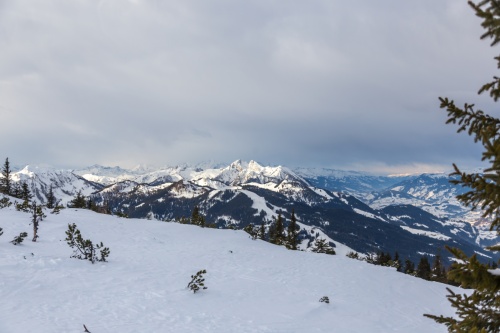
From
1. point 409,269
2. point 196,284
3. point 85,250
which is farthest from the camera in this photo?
point 409,269

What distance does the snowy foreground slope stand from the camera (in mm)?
13375

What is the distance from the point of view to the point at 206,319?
565 inches

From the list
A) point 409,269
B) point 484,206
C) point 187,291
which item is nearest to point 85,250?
point 187,291

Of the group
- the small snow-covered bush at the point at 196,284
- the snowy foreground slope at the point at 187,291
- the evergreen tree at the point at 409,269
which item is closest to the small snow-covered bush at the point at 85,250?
the snowy foreground slope at the point at 187,291

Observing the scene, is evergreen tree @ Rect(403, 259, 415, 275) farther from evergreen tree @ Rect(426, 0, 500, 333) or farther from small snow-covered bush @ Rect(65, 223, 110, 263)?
evergreen tree @ Rect(426, 0, 500, 333)

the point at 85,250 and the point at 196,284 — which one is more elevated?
the point at 85,250

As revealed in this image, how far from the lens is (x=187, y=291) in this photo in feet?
59.5


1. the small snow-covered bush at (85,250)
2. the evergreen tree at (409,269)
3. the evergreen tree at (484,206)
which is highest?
the evergreen tree at (484,206)

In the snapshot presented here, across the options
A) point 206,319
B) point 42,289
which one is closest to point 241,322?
point 206,319

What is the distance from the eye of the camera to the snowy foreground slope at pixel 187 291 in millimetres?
13375

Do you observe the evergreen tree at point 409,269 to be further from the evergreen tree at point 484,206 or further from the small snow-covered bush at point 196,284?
the evergreen tree at point 484,206

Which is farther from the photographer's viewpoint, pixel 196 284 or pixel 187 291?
pixel 196 284

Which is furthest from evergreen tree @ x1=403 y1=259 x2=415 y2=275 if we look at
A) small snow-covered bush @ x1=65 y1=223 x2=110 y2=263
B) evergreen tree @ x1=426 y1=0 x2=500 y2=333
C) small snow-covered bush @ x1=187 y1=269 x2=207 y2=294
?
evergreen tree @ x1=426 y1=0 x2=500 y2=333

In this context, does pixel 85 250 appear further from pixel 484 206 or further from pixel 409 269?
pixel 409 269
